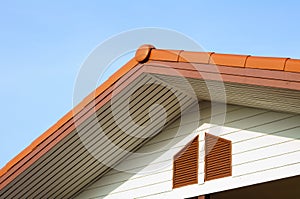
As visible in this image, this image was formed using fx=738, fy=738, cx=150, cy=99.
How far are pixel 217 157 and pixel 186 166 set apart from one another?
1.62 feet

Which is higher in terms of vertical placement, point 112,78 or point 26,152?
point 112,78

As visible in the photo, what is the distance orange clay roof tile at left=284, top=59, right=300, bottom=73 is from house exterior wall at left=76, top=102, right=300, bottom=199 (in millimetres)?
1190

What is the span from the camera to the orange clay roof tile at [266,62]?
7895 millimetres

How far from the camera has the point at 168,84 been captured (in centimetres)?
938

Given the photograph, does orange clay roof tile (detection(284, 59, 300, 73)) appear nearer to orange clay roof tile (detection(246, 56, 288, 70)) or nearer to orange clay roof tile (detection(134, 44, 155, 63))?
orange clay roof tile (detection(246, 56, 288, 70))

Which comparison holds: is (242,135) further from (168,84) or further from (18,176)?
(18,176)

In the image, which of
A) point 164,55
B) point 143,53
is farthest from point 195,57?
point 143,53

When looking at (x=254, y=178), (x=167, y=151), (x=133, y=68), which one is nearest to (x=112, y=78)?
(x=133, y=68)

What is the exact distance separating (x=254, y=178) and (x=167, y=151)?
147 centimetres

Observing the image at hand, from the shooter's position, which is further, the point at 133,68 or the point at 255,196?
the point at 255,196

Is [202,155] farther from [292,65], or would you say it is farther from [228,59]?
[292,65]

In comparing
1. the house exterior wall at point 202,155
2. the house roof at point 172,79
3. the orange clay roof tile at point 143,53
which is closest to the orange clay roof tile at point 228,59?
the house roof at point 172,79

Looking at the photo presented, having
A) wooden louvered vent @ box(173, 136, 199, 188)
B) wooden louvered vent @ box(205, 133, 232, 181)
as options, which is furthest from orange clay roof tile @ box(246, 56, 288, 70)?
wooden louvered vent @ box(173, 136, 199, 188)

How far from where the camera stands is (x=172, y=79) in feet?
29.9
